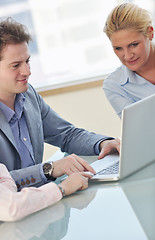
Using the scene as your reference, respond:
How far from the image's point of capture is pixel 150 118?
1283 mm

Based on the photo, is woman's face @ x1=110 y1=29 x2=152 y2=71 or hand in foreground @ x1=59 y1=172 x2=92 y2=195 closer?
hand in foreground @ x1=59 y1=172 x2=92 y2=195

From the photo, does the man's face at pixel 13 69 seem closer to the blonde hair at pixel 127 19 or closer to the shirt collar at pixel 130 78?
the blonde hair at pixel 127 19

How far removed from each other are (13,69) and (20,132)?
26 cm

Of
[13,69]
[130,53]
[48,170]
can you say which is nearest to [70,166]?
[48,170]

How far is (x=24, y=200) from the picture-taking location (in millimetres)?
1151

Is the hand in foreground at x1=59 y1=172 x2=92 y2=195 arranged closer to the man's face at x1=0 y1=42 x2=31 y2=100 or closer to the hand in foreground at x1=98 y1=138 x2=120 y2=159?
the hand in foreground at x1=98 y1=138 x2=120 y2=159

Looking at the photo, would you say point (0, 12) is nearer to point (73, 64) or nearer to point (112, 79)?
point (73, 64)

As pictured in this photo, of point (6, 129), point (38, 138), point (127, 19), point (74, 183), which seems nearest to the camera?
point (74, 183)

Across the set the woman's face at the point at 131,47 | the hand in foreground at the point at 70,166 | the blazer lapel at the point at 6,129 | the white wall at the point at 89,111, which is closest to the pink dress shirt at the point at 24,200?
the hand in foreground at the point at 70,166

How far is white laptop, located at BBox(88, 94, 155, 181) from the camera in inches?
47.0

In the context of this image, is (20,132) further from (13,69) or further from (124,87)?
(124,87)

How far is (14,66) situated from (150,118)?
2.07ft

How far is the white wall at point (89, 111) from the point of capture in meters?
3.80

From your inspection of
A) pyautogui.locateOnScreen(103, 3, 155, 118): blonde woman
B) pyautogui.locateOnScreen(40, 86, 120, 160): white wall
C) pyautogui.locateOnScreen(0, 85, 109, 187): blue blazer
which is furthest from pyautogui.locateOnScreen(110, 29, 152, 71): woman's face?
pyautogui.locateOnScreen(40, 86, 120, 160): white wall
